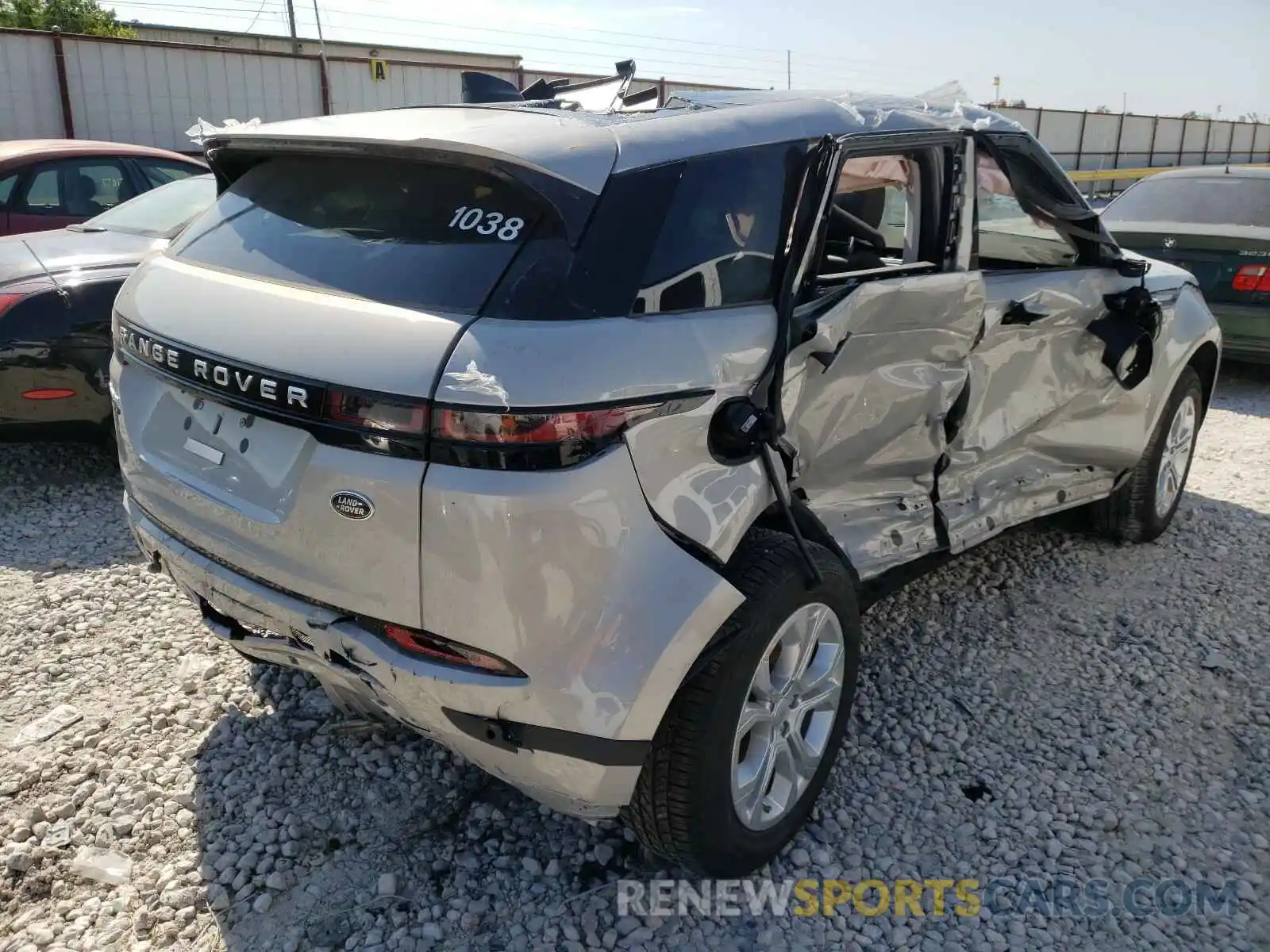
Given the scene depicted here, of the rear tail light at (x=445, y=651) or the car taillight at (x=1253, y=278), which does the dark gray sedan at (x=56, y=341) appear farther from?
the car taillight at (x=1253, y=278)

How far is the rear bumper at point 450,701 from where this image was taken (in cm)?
207

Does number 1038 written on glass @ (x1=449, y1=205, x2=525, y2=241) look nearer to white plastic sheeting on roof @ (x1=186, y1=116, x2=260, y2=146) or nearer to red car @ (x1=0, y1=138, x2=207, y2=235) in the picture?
white plastic sheeting on roof @ (x1=186, y1=116, x2=260, y2=146)

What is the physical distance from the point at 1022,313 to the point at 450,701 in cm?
243

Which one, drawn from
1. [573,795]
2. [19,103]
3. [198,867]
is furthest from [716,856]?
[19,103]

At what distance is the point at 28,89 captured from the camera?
52.6 ft

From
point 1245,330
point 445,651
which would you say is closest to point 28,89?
point 1245,330

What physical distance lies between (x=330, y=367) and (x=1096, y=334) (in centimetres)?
305

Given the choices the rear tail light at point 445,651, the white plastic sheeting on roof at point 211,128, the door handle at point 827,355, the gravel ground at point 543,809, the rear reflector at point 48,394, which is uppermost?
the white plastic sheeting on roof at point 211,128

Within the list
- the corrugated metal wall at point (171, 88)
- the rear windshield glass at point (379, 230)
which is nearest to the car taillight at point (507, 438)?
the rear windshield glass at point (379, 230)

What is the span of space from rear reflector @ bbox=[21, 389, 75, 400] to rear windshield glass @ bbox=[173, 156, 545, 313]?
7.85ft

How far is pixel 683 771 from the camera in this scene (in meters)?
2.26

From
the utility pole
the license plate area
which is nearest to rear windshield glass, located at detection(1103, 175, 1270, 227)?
the license plate area

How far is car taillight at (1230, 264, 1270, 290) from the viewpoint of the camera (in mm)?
6996

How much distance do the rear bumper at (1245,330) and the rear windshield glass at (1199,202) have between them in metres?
0.71
